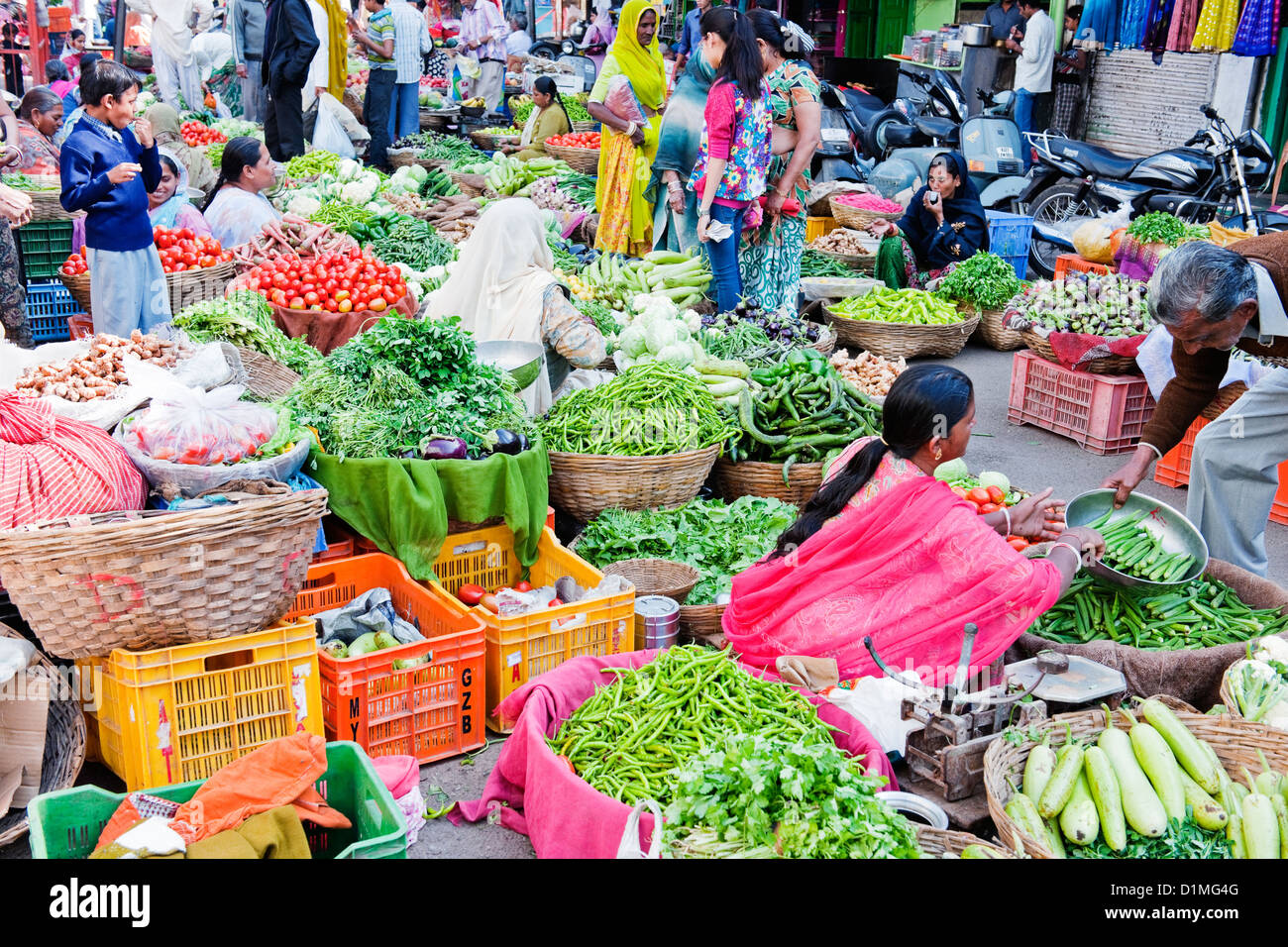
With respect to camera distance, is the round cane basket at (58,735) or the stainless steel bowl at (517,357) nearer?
the round cane basket at (58,735)

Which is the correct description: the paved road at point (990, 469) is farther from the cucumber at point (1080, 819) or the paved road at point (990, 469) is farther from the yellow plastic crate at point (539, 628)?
the cucumber at point (1080, 819)

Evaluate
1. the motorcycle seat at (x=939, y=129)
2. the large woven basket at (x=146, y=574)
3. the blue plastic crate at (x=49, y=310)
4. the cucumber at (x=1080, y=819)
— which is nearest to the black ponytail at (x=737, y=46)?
the blue plastic crate at (x=49, y=310)

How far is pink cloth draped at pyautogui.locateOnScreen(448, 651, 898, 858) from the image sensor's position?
2.88 m

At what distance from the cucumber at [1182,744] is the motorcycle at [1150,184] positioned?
656 centimetres

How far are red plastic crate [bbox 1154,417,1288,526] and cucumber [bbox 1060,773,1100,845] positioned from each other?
10.5 feet

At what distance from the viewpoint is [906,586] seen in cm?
348

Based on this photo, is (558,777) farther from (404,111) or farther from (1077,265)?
(404,111)

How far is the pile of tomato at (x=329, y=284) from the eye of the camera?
20.2ft

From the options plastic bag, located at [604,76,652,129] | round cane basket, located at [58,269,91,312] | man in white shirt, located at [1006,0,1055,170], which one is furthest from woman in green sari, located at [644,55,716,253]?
man in white shirt, located at [1006,0,1055,170]

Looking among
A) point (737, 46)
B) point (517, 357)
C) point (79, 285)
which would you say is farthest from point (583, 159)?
point (517, 357)

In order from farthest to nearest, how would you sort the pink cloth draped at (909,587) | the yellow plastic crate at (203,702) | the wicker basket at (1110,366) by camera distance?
1. the wicker basket at (1110,366)
2. the pink cloth draped at (909,587)
3. the yellow plastic crate at (203,702)

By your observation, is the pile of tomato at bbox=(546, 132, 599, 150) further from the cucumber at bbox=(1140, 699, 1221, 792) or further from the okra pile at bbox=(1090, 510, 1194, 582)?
the cucumber at bbox=(1140, 699, 1221, 792)

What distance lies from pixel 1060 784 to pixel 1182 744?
426 mm

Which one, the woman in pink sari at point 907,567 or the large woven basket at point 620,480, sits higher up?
the woman in pink sari at point 907,567
